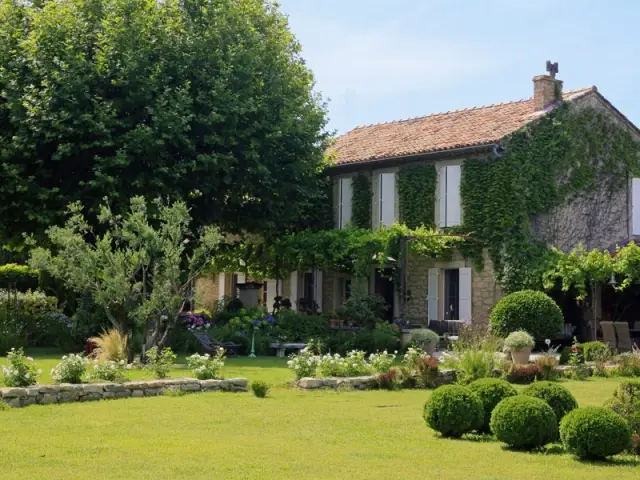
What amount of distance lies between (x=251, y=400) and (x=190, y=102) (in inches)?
429

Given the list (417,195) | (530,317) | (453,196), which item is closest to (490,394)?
(530,317)

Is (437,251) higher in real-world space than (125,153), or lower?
lower

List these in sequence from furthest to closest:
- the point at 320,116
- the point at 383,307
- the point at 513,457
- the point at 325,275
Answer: the point at 325,275 → the point at 320,116 → the point at 383,307 → the point at 513,457

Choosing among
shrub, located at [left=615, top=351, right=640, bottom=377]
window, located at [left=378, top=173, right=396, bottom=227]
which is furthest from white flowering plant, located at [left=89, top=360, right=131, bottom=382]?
window, located at [left=378, top=173, right=396, bottom=227]

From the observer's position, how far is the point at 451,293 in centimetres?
2495

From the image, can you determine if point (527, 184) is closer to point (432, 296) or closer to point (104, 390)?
point (432, 296)

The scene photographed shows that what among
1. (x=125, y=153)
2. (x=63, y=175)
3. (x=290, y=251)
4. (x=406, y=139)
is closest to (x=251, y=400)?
(x=125, y=153)

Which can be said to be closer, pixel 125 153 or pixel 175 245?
pixel 175 245

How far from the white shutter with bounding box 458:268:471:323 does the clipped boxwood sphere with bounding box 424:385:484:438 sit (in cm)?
1407

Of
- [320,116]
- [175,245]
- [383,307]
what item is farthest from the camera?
[320,116]

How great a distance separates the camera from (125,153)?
838 inches

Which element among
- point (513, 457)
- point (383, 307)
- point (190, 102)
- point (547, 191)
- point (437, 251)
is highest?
point (190, 102)

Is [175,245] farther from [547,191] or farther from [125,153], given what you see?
[547,191]

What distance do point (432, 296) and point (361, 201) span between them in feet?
13.5
